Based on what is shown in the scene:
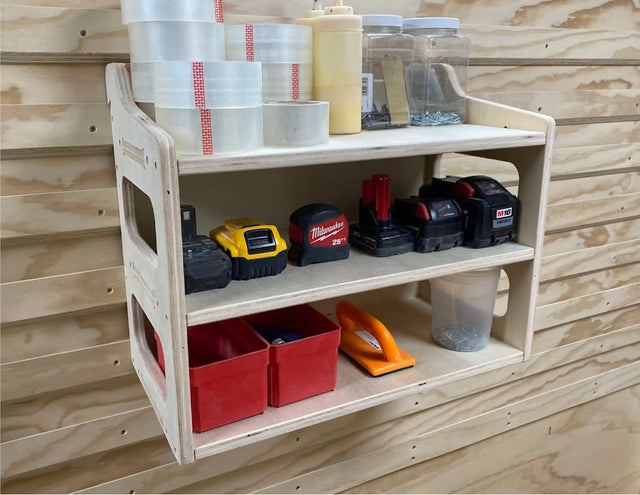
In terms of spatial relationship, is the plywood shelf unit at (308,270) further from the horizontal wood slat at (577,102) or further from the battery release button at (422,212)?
the horizontal wood slat at (577,102)

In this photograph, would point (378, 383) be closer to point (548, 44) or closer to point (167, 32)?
point (167, 32)

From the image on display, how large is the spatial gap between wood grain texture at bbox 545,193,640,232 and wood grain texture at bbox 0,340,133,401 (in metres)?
1.26

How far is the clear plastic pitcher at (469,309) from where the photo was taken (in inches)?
52.8

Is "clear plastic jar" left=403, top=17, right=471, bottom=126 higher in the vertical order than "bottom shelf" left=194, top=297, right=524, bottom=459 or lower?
higher

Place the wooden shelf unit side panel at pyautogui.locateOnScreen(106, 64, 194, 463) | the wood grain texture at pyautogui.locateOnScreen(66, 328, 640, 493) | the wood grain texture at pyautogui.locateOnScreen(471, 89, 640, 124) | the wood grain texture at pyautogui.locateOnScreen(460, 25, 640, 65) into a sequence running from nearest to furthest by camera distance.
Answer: the wooden shelf unit side panel at pyautogui.locateOnScreen(106, 64, 194, 463) < the wood grain texture at pyautogui.locateOnScreen(66, 328, 640, 493) < the wood grain texture at pyautogui.locateOnScreen(460, 25, 640, 65) < the wood grain texture at pyautogui.locateOnScreen(471, 89, 640, 124)

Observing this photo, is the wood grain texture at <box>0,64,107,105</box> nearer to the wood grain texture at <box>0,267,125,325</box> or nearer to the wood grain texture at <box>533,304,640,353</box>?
the wood grain texture at <box>0,267,125,325</box>

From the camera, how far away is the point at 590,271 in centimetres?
200

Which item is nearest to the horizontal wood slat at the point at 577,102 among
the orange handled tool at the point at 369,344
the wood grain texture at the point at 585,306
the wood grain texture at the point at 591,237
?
the wood grain texture at the point at 591,237

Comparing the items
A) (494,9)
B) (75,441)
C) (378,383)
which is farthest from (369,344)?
(494,9)

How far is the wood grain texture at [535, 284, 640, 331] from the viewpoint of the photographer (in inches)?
77.2

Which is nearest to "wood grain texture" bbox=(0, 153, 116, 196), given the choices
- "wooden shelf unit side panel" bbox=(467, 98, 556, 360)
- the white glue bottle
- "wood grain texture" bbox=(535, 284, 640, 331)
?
the white glue bottle

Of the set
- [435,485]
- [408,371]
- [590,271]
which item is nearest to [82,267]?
[408,371]

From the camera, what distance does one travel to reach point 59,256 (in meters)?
1.23

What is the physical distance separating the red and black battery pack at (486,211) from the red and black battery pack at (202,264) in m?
0.51
